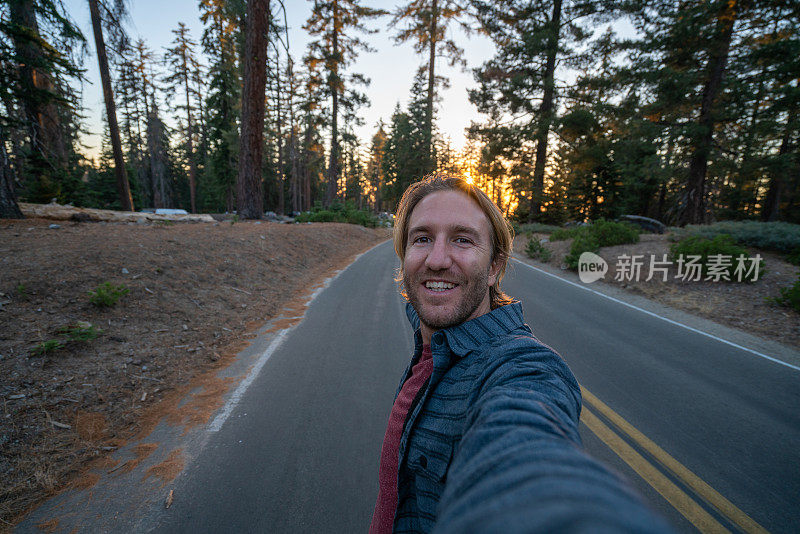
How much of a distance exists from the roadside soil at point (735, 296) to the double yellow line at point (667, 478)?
16.0 ft

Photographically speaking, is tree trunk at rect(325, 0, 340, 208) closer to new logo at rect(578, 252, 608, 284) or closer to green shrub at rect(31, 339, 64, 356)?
new logo at rect(578, 252, 608, 284)

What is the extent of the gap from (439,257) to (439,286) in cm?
16

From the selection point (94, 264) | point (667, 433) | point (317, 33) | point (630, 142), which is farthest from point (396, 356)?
point (317, 33)

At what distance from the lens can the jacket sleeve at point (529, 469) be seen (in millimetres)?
520

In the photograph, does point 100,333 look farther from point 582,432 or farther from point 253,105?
point 253,105

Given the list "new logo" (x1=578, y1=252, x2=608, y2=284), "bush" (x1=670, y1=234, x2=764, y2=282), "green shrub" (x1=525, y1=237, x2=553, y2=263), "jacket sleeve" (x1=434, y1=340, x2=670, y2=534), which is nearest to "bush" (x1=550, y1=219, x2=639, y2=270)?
"new logo" (x1=578, y1=252, x2=608, y2=284)

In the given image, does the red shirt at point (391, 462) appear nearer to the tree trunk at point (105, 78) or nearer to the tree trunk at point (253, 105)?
the tree trunk at point (253, 105)

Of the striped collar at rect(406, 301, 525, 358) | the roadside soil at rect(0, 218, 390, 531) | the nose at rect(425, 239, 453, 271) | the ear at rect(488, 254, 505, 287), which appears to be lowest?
the roadside soil at rect(0, 218, 390, 531)

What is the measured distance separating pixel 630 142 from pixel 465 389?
726 inches

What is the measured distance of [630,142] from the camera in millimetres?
14734

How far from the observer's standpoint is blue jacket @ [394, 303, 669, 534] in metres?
0.55

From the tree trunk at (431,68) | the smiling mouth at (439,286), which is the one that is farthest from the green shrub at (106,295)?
the tree trunk at (431,68)

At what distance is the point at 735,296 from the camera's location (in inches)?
277

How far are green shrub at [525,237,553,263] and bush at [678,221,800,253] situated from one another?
13.9ft
